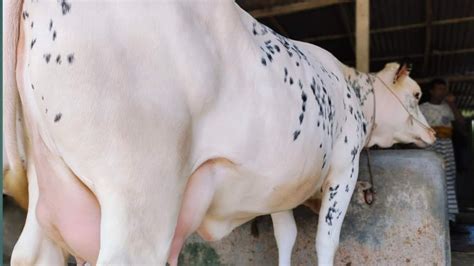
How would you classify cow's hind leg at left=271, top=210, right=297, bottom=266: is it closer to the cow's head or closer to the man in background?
the cow's head

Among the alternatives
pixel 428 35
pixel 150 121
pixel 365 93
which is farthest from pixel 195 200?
pixel 428 35

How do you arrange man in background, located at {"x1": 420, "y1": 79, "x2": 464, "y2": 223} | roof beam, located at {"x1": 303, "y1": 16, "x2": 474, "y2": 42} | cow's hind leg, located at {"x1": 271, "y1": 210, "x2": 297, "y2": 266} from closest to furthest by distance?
cow's hind leg, located at {"x1": 271, "y1": 210, "x2": 297, "y2": 266} → man in background, located at {"x1": 420, "y1": 79, "x2": 464, "y2": 223} → roof beam, located at {"x1": 303, "y1": 16, "x2": 474, "y2": 42}

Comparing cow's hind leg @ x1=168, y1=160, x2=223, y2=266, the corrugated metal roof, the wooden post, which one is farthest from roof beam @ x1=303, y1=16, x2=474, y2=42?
cow's hind leg @ x1=168, y1=160, x2=223, y2=266

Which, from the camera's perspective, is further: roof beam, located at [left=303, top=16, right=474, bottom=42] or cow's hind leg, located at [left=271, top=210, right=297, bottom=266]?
roof beam, located at [left=303, top=16, right=474, bottom=42]

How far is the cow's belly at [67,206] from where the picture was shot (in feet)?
4.50

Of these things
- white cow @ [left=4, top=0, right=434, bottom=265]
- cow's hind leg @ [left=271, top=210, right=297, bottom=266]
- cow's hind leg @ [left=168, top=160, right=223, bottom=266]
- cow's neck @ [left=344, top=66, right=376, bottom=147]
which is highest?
white cow @ [left=4, top=0, right=434, bottom=265]

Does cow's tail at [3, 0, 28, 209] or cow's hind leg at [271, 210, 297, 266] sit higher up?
cow's tail at [3, 0, 28, 209]

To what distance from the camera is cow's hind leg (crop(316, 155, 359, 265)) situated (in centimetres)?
237

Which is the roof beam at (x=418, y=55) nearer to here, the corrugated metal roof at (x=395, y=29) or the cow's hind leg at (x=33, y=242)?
the corrugated metal roof at (x=395, y=29)

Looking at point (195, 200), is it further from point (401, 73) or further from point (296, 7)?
point (296, 7)

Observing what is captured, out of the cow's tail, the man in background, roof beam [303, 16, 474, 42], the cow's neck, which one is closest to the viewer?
the cow's tail

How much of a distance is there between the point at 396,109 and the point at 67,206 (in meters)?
2.36

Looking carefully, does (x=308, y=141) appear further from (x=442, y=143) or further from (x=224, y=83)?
(x=442, y=143)

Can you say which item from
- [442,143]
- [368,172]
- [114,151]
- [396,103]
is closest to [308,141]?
[114,151]
